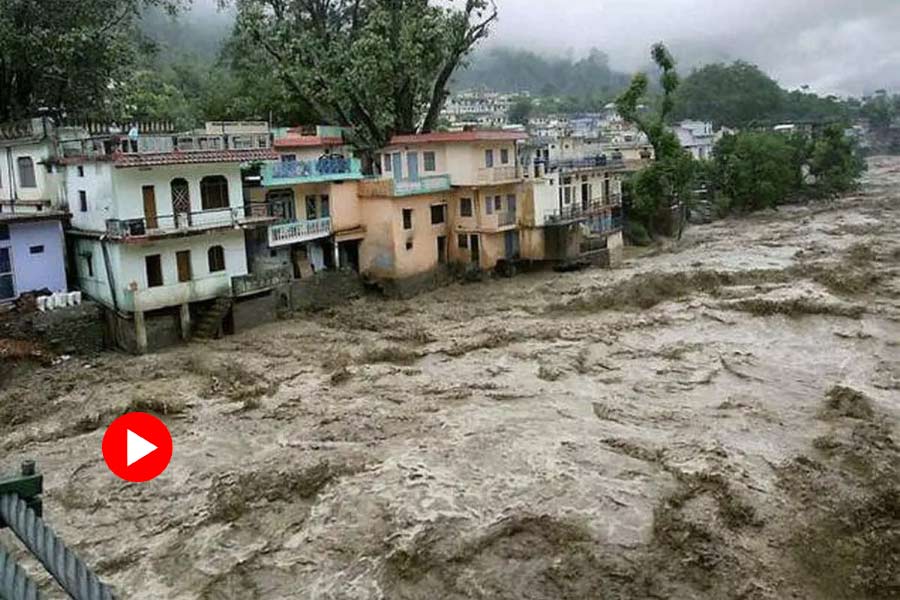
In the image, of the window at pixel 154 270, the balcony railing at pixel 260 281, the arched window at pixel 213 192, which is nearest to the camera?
the window at pixel 154 270

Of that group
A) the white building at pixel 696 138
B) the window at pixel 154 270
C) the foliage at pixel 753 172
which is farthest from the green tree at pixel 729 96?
the window at pixel 154 270

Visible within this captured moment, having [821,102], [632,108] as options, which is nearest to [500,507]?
[632,108]

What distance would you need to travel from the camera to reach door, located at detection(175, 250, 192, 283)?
83.1 ft

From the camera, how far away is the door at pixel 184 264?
25344 millimetres

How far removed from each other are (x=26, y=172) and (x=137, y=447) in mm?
12791

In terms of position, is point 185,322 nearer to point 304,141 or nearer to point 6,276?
point 6,276

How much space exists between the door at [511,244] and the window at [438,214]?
8.76 feet

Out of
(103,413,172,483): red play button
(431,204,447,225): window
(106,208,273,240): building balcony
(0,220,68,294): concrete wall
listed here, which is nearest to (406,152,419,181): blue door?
(431,204,447,225): window

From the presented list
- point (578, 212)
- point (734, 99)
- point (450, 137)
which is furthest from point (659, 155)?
point (734, 99)

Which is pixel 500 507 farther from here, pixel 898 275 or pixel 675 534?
pixel 898 275

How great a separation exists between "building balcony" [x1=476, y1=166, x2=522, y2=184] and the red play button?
61.1ft

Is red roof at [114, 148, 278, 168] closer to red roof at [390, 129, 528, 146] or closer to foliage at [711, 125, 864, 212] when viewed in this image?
red roof at [390, 129, 528, 146]

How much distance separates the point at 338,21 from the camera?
129 ft

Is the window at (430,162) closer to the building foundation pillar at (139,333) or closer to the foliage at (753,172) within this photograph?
the building foundation pillar at (139,333)
